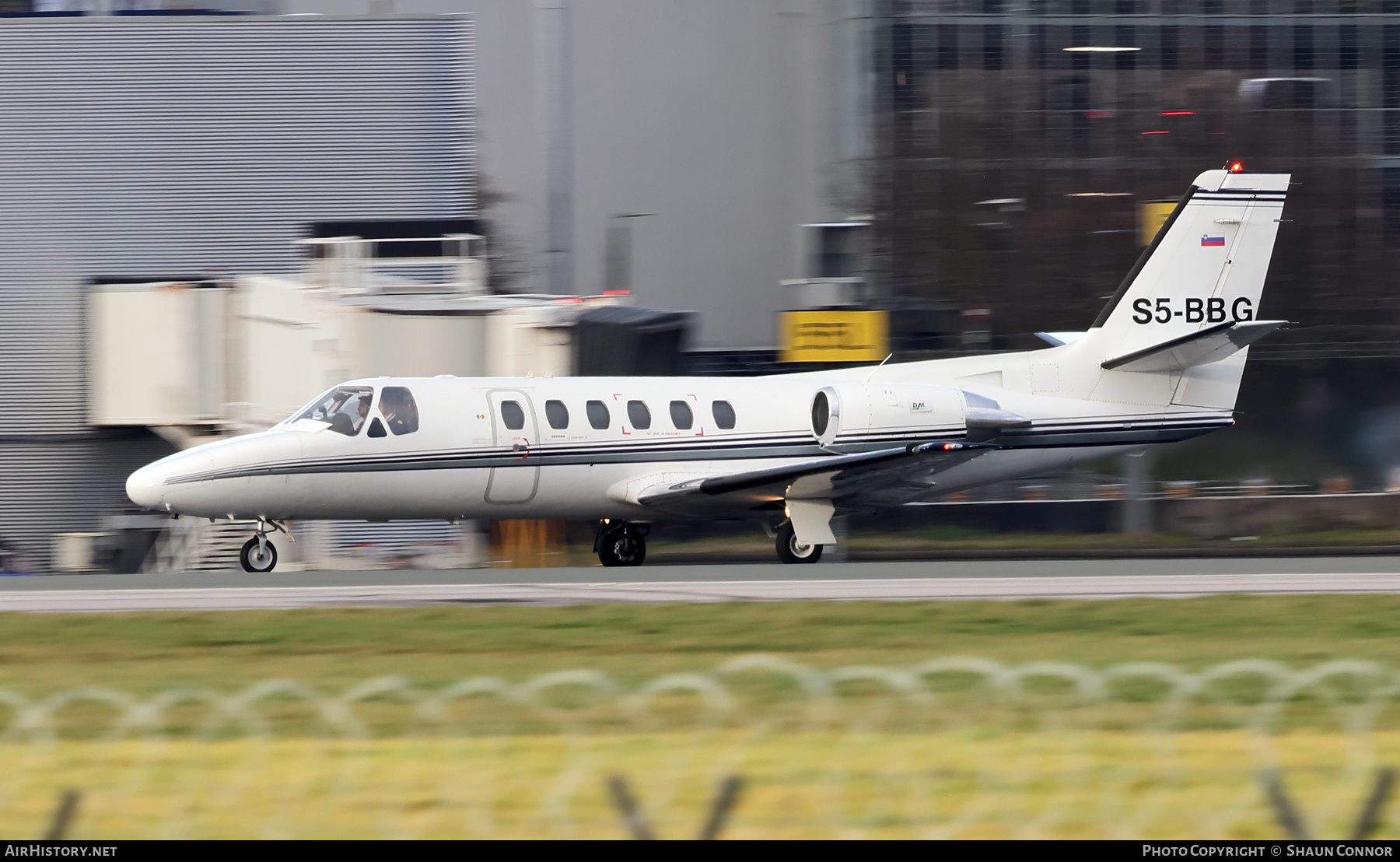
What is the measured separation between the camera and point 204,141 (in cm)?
3152

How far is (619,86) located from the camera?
59.2 meters

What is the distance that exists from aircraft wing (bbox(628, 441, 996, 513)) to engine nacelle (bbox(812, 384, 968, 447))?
282 millimetres

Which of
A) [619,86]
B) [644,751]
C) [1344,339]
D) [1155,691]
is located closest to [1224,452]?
[1344,339]

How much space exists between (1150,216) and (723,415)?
12406 mm

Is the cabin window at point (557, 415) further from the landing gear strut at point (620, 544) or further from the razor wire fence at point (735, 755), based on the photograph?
the razor wire fence at point (735, 755)

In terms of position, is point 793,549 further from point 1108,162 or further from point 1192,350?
point 1108,162

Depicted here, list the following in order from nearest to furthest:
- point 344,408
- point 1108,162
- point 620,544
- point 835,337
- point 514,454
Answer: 1. point 344,408
2. point 514,454
3. point 620,544
4. point 835,337
5. point 1108,162

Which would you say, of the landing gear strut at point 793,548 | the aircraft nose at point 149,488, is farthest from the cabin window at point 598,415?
the aircraft nose at point 149,488

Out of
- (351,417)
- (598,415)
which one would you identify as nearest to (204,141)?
(351,417)

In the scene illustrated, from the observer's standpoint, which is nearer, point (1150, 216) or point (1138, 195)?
point (1150, 216)

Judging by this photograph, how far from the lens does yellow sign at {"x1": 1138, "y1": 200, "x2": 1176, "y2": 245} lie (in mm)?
29828

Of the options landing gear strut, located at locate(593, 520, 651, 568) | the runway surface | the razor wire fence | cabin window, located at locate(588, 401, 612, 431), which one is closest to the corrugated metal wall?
landing gear strut, located at locate(593, 520, 651, 568)

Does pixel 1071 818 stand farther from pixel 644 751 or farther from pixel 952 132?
pixel 952 132

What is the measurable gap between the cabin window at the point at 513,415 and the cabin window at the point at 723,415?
2.74m
